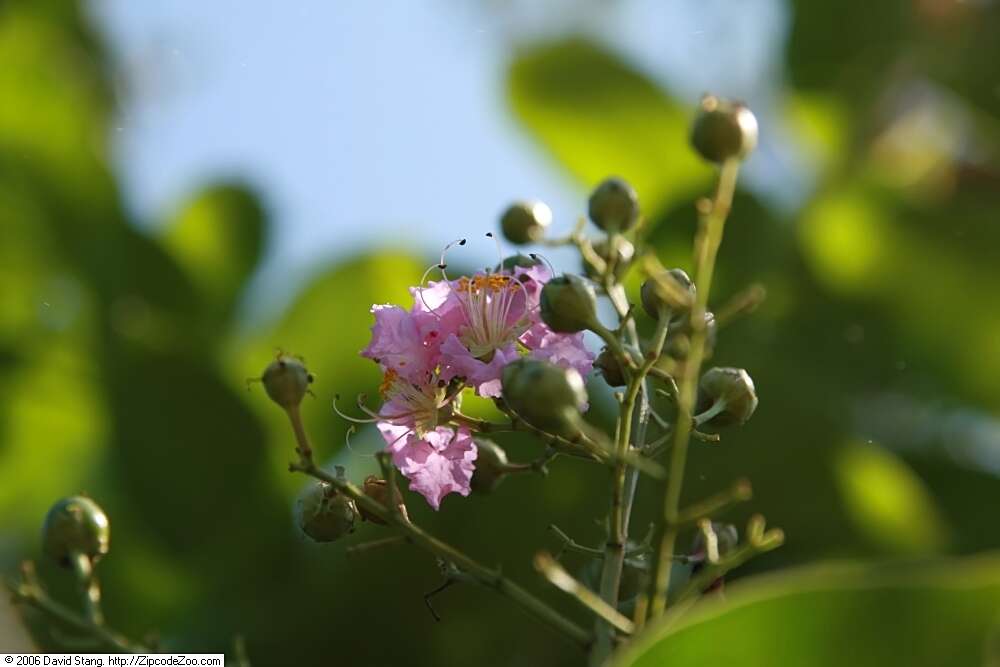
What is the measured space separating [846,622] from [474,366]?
1.69 ft

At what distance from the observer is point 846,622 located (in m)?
0.77

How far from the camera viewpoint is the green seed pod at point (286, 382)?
1154 mm

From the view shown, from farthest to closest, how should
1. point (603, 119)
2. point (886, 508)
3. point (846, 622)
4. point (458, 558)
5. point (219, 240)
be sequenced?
point (219, 240) < point (603, 119) < point (886, 508) < point (458, 558) < point (846, 622)

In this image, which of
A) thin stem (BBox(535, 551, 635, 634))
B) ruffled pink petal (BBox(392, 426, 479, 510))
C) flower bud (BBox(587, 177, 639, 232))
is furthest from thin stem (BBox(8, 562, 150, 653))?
flower bud (BBox(587, 177, 639, 232))

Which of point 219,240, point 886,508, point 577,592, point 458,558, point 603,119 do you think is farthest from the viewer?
point 219,240

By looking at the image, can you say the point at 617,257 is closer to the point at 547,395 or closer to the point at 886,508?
the point at 547,395

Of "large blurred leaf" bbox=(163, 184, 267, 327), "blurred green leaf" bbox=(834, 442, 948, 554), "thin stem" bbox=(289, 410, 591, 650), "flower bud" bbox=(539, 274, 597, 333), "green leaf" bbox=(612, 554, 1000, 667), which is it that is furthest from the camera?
"large blurred leaf" bbox=(163, 184, 267, 327)

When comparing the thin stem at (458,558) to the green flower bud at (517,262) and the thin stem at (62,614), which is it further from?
the green flower bud at (517,262)

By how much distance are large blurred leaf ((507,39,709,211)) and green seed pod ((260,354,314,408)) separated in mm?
2161

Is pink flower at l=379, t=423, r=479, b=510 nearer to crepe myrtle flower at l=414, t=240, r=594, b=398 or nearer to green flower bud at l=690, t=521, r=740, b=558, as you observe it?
crepe myrtle flower at l=414, t=240, r=594, b=398

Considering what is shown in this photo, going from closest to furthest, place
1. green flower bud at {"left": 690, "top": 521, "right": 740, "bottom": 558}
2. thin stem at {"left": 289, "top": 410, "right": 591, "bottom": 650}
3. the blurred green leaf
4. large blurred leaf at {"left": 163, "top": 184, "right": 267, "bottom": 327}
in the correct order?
thin stem at {"left": 289, "top": 410, "right": 591, "bottom": 650} < green flower bud at {"left": 690, "top": 521, "right": 740, "bottom": 558} < the blurred green leaf < large blurred leaf at {"left": 163, "top": 184, "right": 267, "bottom": 327}

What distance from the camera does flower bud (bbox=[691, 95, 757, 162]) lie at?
1.14 m

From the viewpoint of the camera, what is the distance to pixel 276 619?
248cm

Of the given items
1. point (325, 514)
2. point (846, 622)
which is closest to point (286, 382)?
point (325, 514)
